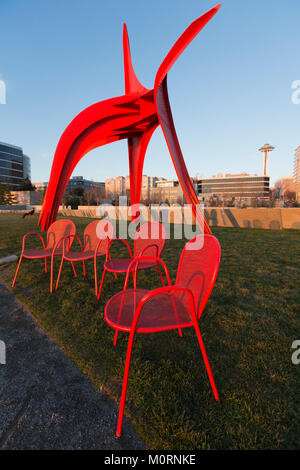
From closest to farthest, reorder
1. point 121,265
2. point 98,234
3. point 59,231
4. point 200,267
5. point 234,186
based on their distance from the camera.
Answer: point 200,267 → point 121,265 → point 98,234 → point 59,231 → point 234,186

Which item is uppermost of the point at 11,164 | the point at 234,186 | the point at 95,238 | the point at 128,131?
the point at 11,164

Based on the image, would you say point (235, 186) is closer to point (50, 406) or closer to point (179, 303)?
point (179, 303)

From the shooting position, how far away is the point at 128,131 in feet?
23.9

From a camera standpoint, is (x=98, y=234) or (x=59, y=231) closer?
(x=98, y=234)

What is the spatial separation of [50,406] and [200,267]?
1.31 metres

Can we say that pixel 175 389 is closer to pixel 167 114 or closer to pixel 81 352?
pixel 81 352

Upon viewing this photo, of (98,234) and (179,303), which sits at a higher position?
(98,234)

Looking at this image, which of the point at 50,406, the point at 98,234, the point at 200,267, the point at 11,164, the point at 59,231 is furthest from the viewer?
the point at 11,164

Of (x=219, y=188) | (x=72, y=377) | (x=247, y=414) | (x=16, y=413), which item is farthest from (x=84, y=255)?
(x=219, y=188)

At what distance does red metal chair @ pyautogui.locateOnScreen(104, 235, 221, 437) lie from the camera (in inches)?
50.6

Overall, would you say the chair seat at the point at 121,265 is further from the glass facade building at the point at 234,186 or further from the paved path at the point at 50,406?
the glass facade building at the point at 234,186

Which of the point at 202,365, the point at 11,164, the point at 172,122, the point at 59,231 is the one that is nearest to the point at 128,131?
the point at 172,122

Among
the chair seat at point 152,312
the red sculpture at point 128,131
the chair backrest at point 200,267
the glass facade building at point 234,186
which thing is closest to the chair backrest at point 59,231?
the chair seat at point 152,312

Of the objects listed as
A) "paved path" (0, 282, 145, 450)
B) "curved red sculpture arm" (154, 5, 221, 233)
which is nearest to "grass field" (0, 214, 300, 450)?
"paved path" (0, 282, 145, 450)
